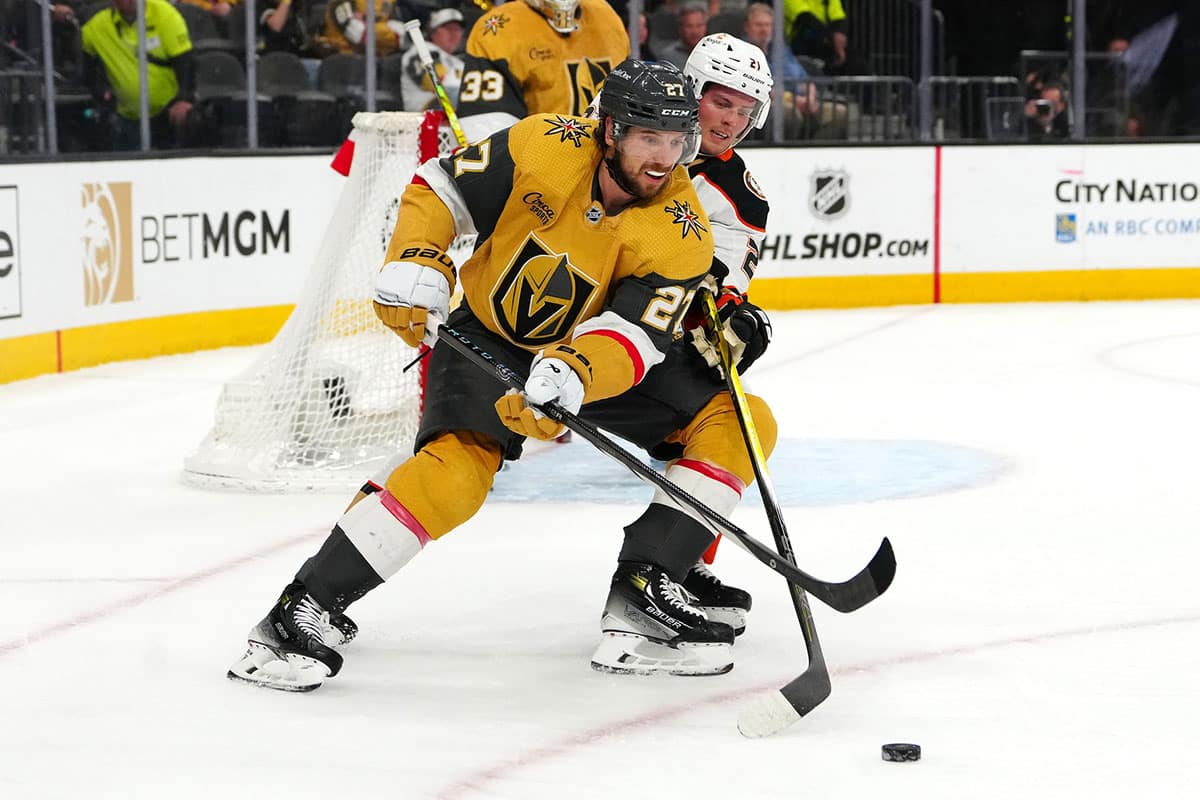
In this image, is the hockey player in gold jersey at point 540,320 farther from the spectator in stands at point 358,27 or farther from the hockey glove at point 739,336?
the spectator in stands at point 358,27

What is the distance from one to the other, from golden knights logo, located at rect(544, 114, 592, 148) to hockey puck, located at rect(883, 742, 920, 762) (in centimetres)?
101

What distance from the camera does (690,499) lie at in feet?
9.00

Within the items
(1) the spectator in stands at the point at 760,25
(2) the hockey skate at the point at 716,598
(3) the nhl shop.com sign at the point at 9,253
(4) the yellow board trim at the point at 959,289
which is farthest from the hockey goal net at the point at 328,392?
(1) the spectator in stands at the point at 760,25

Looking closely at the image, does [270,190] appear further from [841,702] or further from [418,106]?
[841,702]

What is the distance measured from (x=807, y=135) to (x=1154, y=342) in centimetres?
209

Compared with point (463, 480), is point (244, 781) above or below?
below

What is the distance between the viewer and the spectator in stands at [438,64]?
304 inches

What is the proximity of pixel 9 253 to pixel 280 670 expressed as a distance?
361 cm

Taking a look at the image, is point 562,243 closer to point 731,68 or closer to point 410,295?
point 410,295

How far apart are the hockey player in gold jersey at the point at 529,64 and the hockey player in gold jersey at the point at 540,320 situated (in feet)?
6.27

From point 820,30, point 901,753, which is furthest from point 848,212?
point 901,753

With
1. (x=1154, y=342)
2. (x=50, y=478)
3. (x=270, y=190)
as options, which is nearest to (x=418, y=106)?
(x=270, y=190)

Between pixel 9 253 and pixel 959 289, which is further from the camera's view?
pixel 959 289

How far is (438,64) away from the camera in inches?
303
